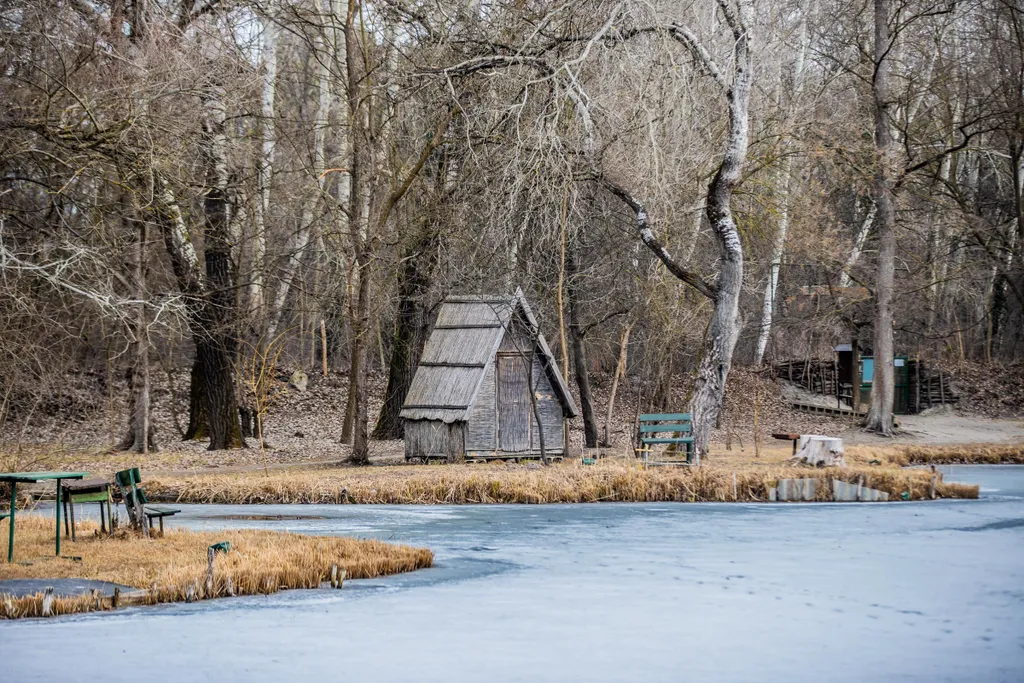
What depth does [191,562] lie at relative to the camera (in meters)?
11.8

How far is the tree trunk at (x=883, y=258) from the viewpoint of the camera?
29.1 m

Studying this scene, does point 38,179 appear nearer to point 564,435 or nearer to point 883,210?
point 564,435

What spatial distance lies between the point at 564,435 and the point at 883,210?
1164cm

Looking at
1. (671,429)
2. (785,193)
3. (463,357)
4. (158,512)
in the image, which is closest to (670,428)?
(671,429)

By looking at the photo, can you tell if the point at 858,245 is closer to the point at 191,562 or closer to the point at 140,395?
the point at 140,395

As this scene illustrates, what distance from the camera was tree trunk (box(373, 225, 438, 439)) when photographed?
86.7 feet

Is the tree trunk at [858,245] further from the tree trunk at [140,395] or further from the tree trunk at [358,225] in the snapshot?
the tree trunk at [140,395]

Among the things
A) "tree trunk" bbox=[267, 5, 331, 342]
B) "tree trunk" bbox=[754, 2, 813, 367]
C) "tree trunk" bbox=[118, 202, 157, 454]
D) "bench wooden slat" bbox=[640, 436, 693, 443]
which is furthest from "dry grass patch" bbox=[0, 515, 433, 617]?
"tree trunk" bbox=[754, 2, 813, 367]

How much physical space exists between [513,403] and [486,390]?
0.68 meters

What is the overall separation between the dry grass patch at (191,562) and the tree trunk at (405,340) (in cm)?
1248

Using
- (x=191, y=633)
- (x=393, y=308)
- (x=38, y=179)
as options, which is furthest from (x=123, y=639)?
(x=393, y=308)

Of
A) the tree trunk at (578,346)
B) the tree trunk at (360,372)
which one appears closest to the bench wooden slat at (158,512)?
the tree trunk at (360,372)

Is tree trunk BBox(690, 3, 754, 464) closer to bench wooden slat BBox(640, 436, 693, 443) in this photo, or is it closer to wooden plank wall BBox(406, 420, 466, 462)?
bench wooden slat BBox(640, 436, 693, 443)

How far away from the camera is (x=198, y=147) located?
21.8 metres
